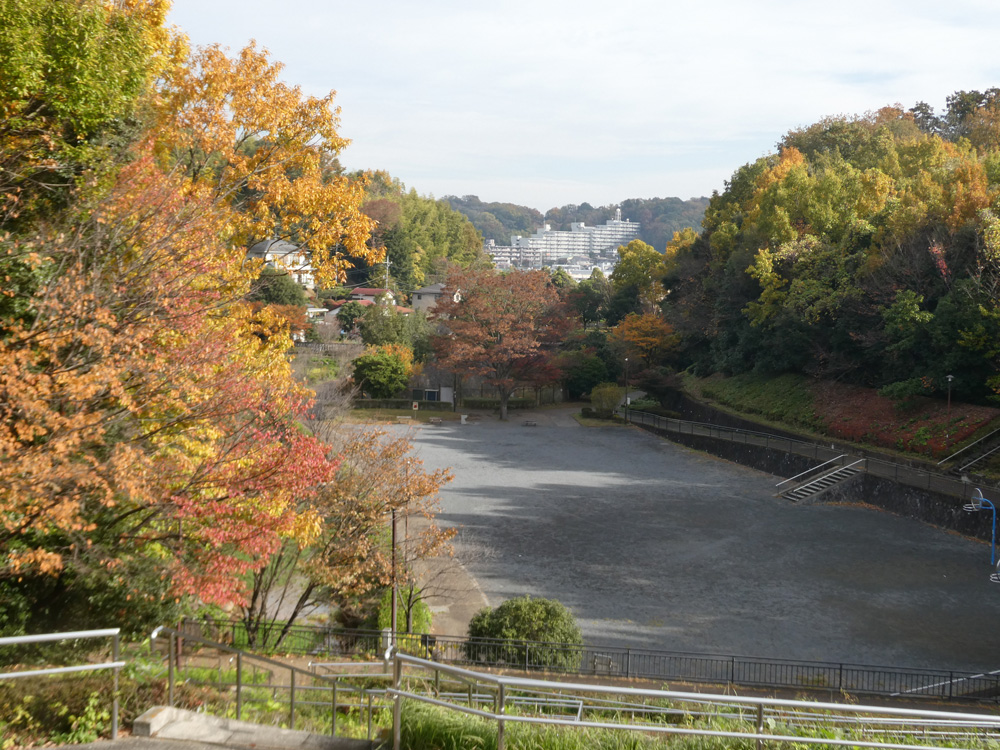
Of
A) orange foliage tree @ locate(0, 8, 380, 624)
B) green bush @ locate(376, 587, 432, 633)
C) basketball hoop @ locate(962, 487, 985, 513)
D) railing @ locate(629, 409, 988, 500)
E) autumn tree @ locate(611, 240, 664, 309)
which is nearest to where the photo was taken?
orange foliage tree @ locate(0, 8, 380, 624)

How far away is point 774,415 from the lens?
34844mm

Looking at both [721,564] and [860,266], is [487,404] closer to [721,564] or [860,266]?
[860,266]

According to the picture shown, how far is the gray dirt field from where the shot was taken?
49.4 feet

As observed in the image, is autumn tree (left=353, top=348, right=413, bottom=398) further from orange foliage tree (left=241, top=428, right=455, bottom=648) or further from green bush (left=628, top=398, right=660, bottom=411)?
orange foliage tree (left=241, top=428, right=455, bottom=648)

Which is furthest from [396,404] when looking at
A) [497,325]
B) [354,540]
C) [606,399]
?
[354,540]

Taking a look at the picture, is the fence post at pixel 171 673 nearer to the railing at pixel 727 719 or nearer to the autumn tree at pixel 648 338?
the railing at pixel 727 719

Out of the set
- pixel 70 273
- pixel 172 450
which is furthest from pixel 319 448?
pixel 70 273

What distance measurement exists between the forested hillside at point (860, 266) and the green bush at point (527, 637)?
710 inches

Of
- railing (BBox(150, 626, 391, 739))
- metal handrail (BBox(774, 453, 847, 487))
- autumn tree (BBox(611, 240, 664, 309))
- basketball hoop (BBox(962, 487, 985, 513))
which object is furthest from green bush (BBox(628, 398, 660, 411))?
railing (BBox(150, 626, 391, 739))

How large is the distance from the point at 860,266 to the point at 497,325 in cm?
1870

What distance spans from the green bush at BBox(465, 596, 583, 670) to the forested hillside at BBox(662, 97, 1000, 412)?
59.2 ft

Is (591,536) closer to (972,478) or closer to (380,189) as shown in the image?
(972,478)

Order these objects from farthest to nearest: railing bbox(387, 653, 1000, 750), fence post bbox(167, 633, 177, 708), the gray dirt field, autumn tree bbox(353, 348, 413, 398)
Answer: autumn tree bbox(353, 348, 413, 398) < the gray dirt field < fence post bbox(167, 633, 177, 708) < railing bbox(387, 653, 1000, 750)

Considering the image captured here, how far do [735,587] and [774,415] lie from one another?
1873 cm
